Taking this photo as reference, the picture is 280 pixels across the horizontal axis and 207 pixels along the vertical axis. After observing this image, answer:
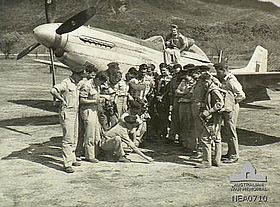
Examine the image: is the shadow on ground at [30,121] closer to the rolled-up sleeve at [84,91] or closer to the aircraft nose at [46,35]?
the aircraft nose at [46,35]

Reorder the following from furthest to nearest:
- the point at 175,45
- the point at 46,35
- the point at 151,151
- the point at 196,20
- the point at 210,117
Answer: the point at 196,20 < the point at 175,45 < the point at 46,35 < the point at 151,151 < the point at 210,117

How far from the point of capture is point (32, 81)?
26953 millimetres

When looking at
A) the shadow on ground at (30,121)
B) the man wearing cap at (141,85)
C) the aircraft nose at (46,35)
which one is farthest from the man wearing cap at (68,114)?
the shadow on ground at (30,121)

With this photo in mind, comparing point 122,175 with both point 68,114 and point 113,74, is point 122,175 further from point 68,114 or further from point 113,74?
point 113,74

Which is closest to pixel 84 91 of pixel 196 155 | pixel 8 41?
pixel 196 155

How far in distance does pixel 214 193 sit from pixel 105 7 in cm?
4245

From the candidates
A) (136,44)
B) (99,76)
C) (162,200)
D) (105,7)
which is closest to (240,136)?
(136,44)

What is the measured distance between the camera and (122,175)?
23.5 ft

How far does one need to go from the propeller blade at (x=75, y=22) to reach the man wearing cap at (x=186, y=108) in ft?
9.92

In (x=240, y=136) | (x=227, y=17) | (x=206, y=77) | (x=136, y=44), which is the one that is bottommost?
(x=240, y=136)

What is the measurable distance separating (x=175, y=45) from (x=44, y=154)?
19.8 feet

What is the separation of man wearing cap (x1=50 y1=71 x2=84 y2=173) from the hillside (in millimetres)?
19759

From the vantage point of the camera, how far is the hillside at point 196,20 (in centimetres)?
2992

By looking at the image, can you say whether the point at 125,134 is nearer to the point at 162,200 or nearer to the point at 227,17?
the point at 162,200
